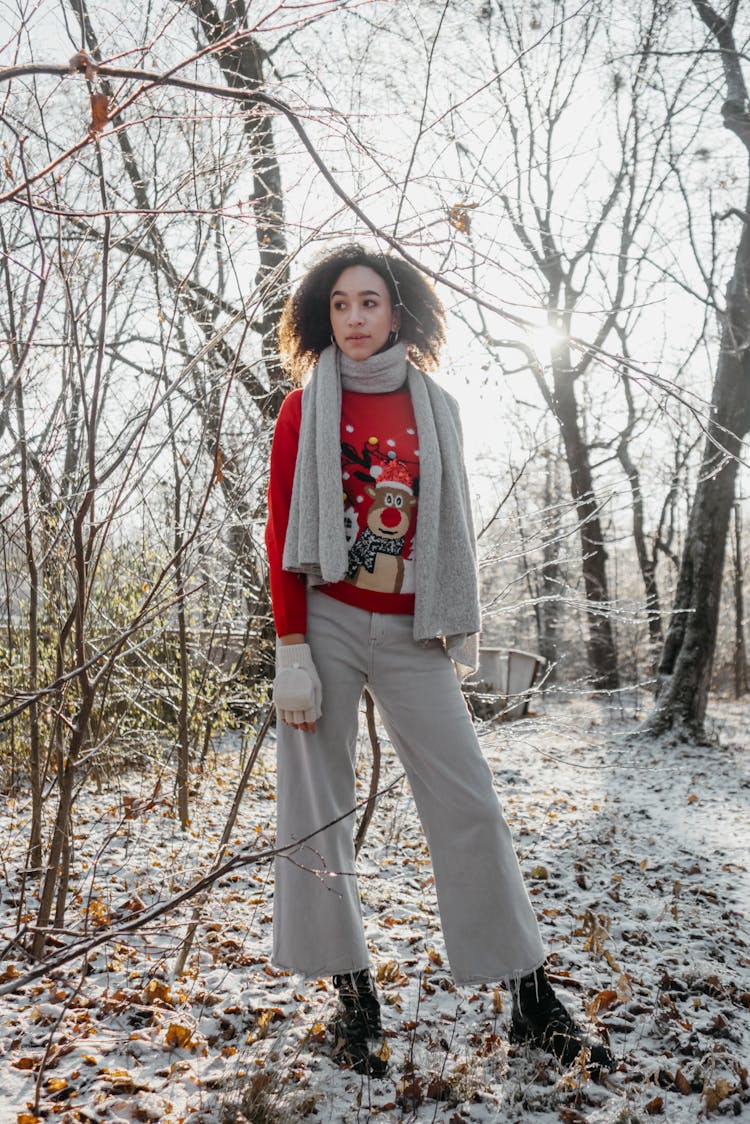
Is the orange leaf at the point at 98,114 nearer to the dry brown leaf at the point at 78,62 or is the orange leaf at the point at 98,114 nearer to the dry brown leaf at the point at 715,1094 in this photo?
the dry brown leaf at the point at 78,62

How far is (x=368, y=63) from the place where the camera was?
331cm

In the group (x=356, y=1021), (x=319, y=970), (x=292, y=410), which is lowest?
(x=356, y=1021)

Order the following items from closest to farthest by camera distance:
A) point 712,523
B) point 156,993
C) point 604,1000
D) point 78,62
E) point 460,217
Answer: point 78,62
point 460,217
point 156,993
point 604,1000
point 712,523

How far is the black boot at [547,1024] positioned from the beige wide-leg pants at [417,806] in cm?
11

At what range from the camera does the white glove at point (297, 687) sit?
6.21 ft

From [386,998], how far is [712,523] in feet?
19.7

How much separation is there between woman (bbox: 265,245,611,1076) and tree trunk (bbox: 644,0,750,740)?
5.69 metres

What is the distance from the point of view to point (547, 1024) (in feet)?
6.40

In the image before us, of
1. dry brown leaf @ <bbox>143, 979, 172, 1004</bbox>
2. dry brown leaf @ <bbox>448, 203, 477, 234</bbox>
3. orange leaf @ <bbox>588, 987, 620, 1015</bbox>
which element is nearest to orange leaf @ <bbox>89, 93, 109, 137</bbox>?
dry brown leaf @ <bbox>448, 203, 477, 234</bbox>

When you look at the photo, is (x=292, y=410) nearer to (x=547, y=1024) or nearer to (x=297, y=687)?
(x=297, y=687)

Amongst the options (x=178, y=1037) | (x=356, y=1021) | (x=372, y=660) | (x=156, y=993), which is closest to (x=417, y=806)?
(x=372, y=660)

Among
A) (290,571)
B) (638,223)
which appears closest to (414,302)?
(290,571)

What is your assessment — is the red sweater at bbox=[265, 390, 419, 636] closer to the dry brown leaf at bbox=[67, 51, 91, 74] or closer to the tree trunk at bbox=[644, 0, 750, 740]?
the dry brown leaf at bbox=[67, 51, 91, 74]

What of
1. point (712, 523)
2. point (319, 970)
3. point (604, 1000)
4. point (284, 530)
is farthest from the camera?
point (712, 523)
